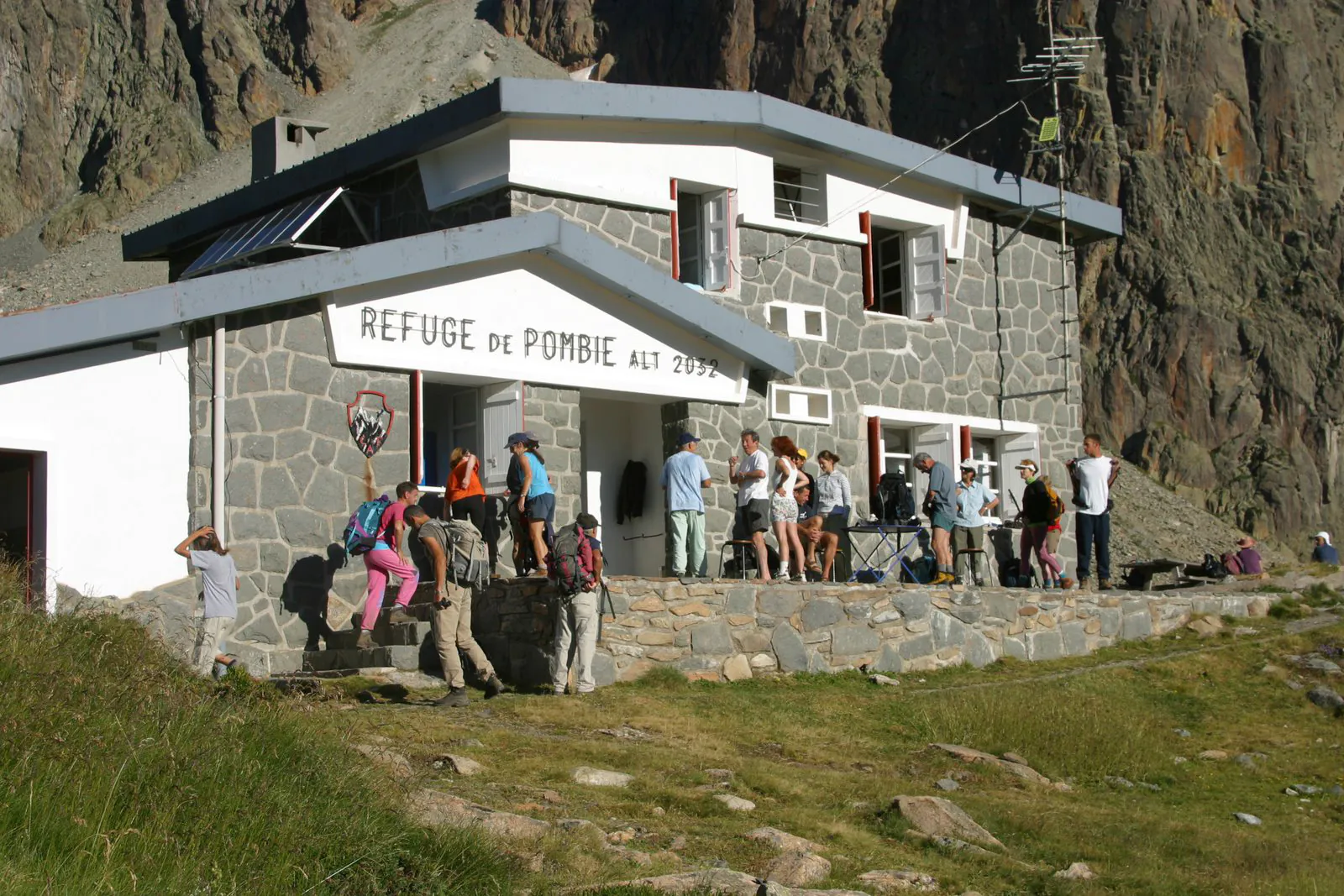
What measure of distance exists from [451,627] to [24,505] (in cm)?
390

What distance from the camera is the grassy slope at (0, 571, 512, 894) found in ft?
20.1

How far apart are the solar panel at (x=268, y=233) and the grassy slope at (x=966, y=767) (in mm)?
7713

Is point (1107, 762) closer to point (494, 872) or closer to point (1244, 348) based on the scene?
point (494, 872)

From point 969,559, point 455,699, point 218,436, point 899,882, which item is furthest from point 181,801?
point 969,559

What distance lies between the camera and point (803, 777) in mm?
10242

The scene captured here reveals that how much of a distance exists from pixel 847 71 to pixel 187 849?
61440 mm

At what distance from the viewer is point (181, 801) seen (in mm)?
6707

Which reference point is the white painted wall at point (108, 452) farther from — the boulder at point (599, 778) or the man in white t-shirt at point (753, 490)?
the boulder at point (599, 778)

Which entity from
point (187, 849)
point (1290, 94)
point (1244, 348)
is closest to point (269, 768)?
point (187, 849)

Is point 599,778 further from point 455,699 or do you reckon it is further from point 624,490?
point 624,490

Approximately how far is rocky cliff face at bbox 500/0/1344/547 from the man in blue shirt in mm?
35909

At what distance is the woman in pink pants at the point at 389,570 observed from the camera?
45.2 ft

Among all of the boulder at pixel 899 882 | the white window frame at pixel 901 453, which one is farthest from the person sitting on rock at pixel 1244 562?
the boulder at pixel 899 882

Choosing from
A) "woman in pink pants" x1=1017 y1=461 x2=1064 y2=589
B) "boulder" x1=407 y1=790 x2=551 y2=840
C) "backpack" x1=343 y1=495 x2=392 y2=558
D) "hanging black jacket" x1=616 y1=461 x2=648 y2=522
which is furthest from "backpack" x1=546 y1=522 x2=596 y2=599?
"woman in pink pants" x1=1017 y1=461 x2=1064 y2=589
